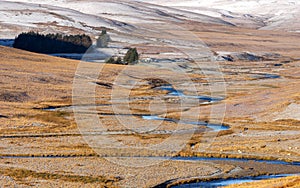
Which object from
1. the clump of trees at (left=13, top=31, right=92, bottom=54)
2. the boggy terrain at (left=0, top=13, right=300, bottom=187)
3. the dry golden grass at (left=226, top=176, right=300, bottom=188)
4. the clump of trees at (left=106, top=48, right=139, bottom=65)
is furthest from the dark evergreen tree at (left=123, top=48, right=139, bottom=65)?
the dry golden grass at (left=226, top=176, right=300, bottom=188)

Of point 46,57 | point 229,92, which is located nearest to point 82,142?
point 229,92

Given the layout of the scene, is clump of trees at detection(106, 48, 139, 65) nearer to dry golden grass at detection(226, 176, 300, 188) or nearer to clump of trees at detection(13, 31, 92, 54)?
clump of trees at detection(13, 31, 92, 54)

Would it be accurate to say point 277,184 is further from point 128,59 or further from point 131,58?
point 128,59

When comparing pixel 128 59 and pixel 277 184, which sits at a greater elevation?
pixel 277 184

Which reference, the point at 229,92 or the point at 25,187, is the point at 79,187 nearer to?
the point at 25,187

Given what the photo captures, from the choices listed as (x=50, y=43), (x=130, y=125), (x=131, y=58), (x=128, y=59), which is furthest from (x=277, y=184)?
(x=50, y=43)

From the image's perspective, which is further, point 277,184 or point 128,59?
point 128,59
